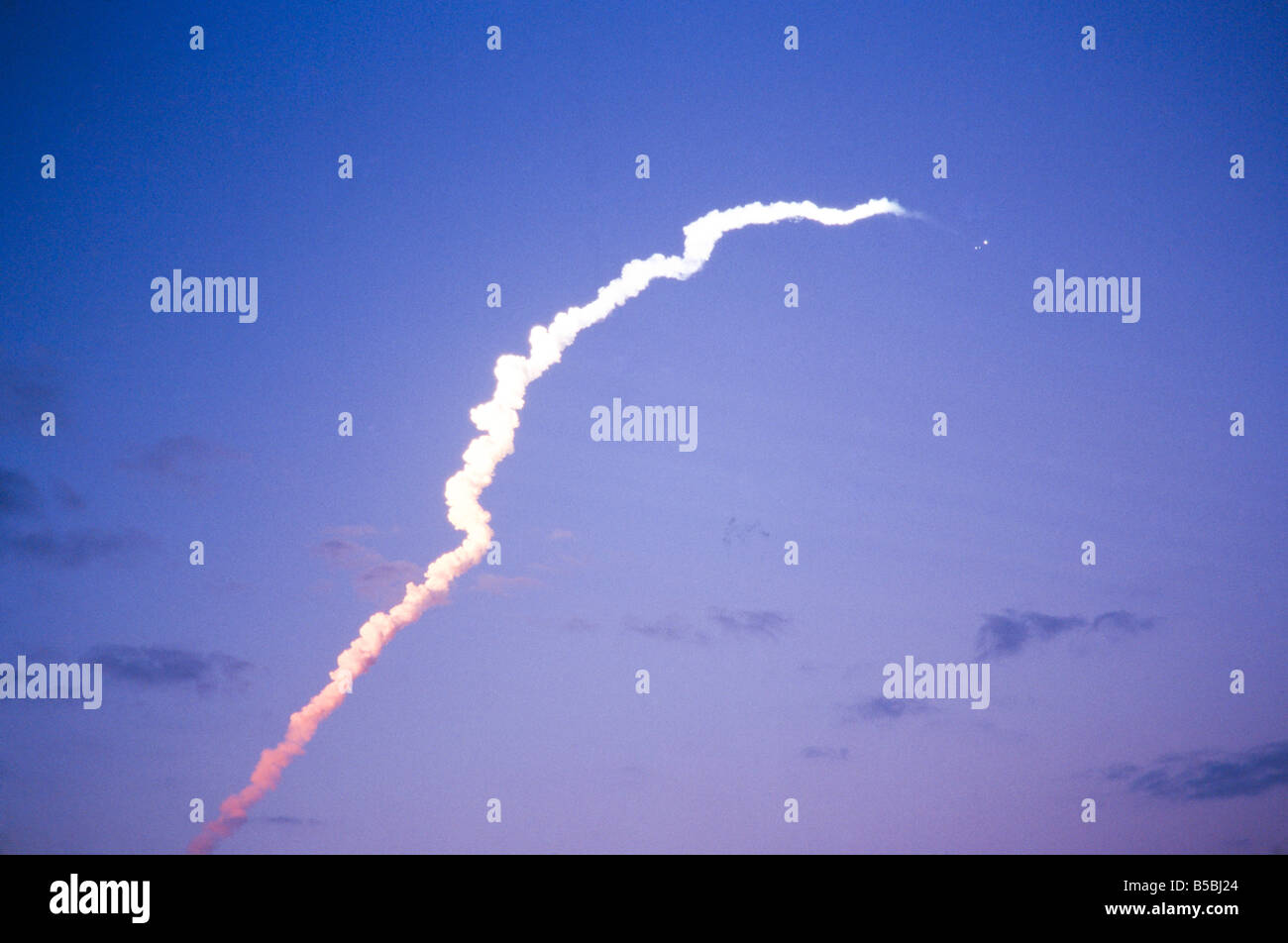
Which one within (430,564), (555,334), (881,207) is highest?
(881,207)

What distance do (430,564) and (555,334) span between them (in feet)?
30.5

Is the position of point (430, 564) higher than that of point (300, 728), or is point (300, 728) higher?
point (430, 564)
